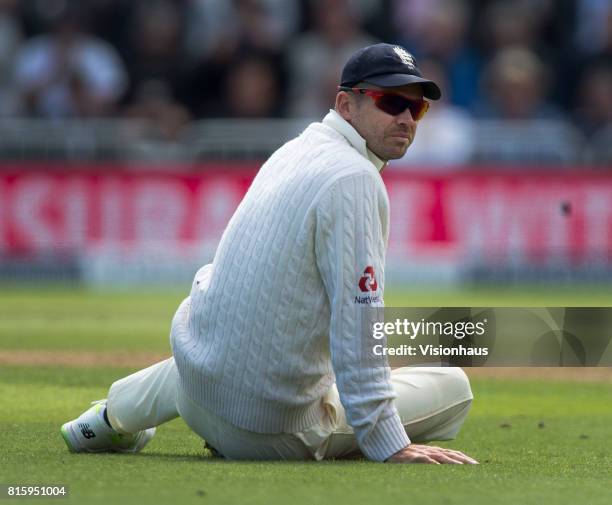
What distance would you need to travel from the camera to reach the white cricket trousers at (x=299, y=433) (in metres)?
6.27

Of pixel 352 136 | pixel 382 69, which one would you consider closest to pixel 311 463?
pixel 352 136

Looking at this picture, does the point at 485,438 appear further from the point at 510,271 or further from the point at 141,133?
the point at 141,133

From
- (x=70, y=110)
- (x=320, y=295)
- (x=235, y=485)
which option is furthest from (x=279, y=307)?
(x=70, y=110)

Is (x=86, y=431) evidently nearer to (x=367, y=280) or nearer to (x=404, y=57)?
(x=367, y=280)

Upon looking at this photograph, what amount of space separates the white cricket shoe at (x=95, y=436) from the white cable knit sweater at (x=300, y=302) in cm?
54

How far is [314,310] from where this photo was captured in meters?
6.04

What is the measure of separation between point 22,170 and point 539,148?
6708 millimetres

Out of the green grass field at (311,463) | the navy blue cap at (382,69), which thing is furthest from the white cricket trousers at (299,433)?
the navy blue cap at (382,69)

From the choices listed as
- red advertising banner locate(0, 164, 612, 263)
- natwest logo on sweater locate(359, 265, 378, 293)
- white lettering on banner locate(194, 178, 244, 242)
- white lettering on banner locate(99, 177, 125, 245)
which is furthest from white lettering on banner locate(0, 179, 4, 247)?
natwest logo on sweater locate(359, 265, 378, 293)

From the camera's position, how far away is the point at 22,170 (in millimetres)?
19156

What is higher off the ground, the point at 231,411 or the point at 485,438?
the point at 231,411

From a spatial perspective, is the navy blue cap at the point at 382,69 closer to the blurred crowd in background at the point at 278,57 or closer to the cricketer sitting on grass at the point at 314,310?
the cricketer sitting on grass at the point at 314,310

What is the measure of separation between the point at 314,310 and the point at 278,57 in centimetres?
1465

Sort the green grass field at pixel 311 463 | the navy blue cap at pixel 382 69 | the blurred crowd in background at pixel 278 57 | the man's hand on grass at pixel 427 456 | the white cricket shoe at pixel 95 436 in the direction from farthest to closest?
the blurred crowd in background at pixel 278 57, the white cricket shoe at pixel 95 436, the navy blue cap at pixel 382 69, the man's hand on grass at pixel 427 456, the green grass field at pixel 311 463
